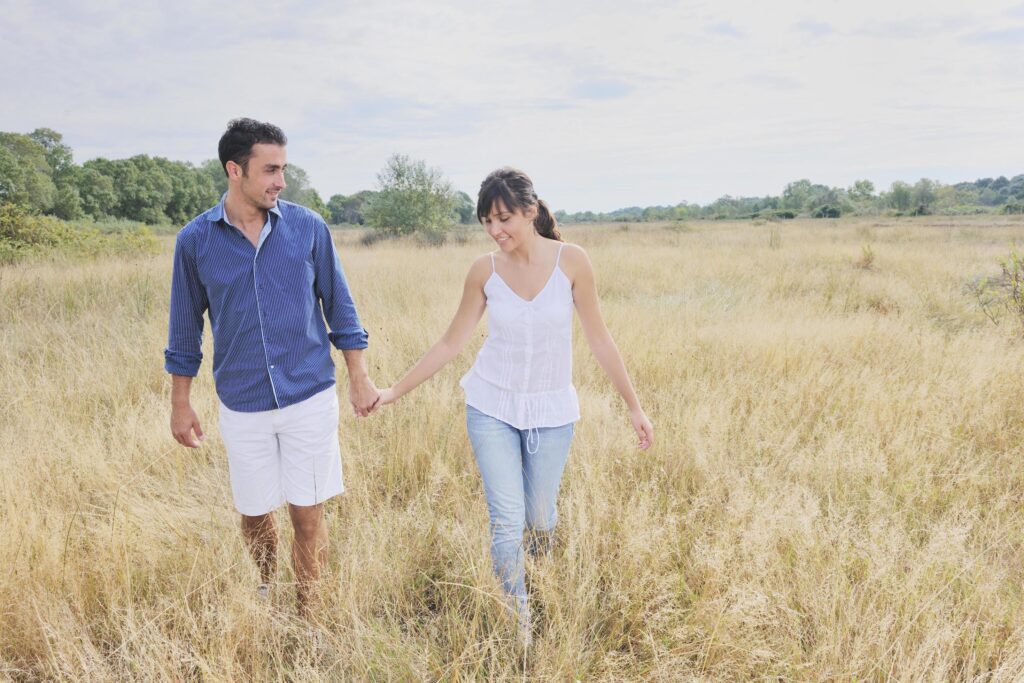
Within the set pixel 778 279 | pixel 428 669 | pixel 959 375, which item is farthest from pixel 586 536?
pixel 778 279

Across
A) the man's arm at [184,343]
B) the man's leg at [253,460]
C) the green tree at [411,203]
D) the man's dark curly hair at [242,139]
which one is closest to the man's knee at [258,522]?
the man's leg at [253,460]

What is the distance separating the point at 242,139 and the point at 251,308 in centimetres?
64

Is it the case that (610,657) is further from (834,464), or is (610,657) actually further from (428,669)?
(834,464)

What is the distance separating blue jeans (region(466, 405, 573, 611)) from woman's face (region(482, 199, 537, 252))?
2.38 ft

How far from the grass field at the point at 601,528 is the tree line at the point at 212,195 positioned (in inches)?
453

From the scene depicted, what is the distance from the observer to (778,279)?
35.2 feet

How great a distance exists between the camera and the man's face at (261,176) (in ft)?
7.05

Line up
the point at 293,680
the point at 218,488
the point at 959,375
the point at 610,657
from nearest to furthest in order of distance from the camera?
1. the point at 293,680
2. the point at 610,657
3. the point at 218,488
4. the point at 959,375

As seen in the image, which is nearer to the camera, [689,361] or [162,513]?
[162,513]

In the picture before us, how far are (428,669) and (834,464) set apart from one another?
2.78 m

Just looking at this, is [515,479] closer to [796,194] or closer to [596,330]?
[596,330]

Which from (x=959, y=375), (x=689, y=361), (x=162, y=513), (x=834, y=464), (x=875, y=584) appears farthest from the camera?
(x=689, y=361)

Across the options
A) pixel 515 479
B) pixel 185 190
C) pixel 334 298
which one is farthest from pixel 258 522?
pixel 185 190

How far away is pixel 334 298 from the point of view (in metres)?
2.46
